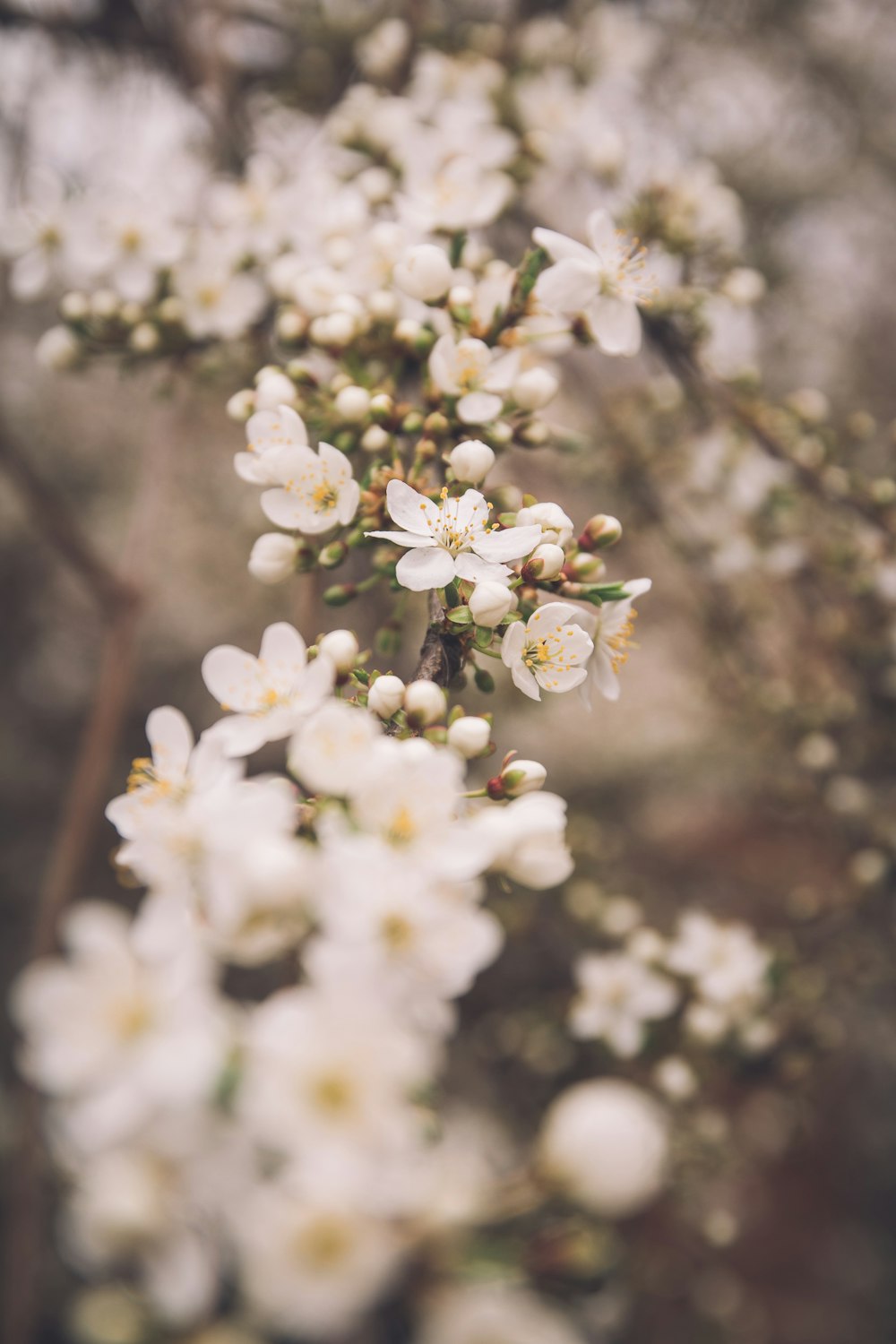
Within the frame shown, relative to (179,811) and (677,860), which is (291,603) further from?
(179,811)

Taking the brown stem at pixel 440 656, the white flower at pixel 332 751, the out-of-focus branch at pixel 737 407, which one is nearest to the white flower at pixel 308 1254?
the white flower at pixel 332 751

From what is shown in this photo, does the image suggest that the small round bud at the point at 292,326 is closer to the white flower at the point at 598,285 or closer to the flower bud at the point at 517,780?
the white flower at the point at 598,285

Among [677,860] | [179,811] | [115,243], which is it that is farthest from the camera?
[677,860]

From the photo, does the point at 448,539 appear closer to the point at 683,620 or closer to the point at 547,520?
the point at 547,520

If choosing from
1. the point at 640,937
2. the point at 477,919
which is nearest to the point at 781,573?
the point at 640,937

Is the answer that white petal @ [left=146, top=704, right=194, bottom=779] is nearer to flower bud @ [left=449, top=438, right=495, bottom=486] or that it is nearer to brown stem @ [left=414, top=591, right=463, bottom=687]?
brown stem @ [left=414, top=591, right=463, bottom=687]

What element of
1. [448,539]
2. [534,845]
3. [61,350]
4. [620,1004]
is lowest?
[620,1004]

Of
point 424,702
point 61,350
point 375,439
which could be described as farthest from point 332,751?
point 61,350
